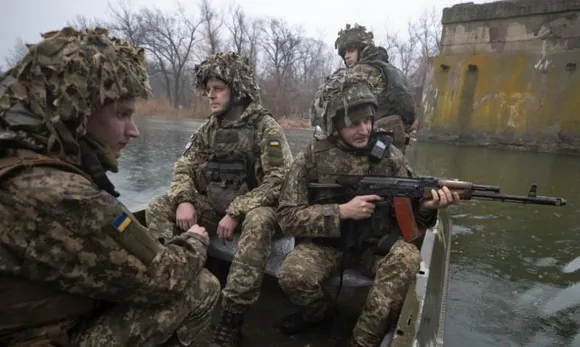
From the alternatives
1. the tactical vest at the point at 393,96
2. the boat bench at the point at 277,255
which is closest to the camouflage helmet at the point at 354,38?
the tactical vest at the point at 393,96

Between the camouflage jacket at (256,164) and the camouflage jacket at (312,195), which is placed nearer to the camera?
the camouflage jacket at (312,195)

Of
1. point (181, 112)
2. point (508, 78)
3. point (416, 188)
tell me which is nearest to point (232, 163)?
point (416, 188)

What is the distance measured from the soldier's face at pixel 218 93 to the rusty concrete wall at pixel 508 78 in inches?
585

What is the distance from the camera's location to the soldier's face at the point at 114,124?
1.64 meters

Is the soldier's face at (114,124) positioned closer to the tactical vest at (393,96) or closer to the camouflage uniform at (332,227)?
the camouflage uniform at (332,227)

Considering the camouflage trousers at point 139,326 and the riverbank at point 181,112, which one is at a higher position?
the riverbank at point 181,112

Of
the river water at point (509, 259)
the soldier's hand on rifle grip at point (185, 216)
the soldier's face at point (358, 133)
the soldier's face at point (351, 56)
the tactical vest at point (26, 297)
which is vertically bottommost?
the river water at point (509, 259)

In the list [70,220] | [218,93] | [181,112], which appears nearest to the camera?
[70,220]

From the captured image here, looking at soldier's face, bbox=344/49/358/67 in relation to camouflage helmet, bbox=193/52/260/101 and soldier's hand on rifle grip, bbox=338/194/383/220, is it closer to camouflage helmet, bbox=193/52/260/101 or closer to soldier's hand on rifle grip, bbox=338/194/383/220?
camouflage helmet, bbox=193/52/260/101

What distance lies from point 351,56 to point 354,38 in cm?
21

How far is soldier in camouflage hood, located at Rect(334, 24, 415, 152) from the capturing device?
469cm

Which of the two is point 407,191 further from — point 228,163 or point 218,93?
point 218,93

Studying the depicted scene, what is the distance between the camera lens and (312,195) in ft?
9.53

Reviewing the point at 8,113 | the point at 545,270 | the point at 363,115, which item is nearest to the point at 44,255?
the point at 8,113
